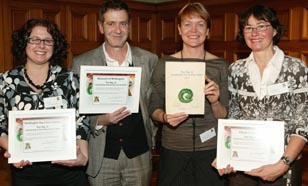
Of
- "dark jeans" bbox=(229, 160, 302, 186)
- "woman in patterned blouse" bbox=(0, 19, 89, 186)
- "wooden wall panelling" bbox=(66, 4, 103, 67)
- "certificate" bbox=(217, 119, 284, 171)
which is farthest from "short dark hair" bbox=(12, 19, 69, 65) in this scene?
"wooden wall panelling" bbox=(66, 4, 103, 67)

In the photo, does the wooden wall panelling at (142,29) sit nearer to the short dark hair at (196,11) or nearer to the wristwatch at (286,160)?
the short dark hair at (196,11)

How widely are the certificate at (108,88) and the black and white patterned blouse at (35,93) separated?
0.05 metres

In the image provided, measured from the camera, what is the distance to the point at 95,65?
207 centimetres

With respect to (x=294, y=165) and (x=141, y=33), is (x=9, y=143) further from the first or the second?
(x=141, y=33)

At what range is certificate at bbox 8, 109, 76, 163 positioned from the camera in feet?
5.65

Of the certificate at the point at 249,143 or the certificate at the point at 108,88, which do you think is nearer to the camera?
the certificate at the point at 249,143

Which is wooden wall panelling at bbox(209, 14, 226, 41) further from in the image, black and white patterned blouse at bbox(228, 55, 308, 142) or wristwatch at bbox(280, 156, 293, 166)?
wristwatch at bbox(280, 156, 293, 166)

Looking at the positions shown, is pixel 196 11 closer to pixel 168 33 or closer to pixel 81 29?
pixel 81 29

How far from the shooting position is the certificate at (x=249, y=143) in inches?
68.7

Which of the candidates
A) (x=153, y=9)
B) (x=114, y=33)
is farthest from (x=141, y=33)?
(x=114, y=33)

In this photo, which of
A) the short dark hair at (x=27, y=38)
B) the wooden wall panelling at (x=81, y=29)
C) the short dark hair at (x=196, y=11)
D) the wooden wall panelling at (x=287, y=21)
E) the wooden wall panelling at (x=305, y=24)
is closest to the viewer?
the short dark hair at (x=27, y=38)

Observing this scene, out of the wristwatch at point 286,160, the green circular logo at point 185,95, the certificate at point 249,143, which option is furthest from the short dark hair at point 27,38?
the wristwatch at point 286,160

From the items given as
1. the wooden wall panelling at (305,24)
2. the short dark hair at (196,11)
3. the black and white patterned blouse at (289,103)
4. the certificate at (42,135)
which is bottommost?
the certificate at (42,135)

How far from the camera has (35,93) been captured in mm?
1813
